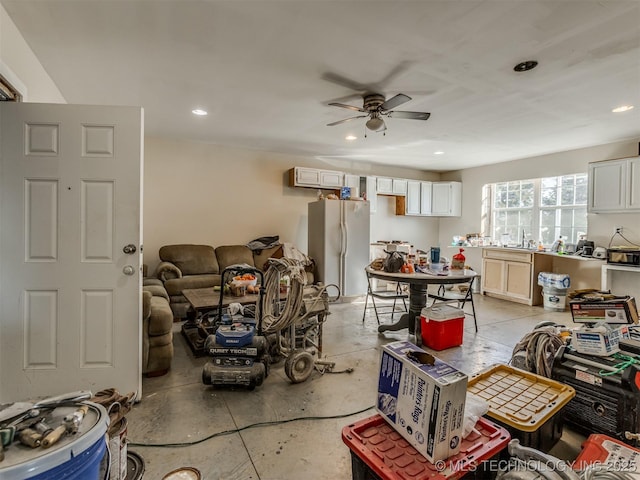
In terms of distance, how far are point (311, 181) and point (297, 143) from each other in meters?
0.85

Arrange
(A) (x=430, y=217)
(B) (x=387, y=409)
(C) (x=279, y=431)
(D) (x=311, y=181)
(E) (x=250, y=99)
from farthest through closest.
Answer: (A) (x=430, y=217), (D) (x=311, y=181), (E) (x=250, y=99), (C) (x=279, y=431), (B) (x=387, y=409)

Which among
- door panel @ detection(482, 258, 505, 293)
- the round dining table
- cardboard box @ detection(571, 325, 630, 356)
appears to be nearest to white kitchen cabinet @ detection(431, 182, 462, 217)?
door panel @ detection(482, 258, 505, 293)

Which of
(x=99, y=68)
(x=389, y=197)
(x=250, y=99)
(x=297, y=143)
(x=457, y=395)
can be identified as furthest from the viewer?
(x=389, y=197)

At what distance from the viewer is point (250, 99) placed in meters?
3.40

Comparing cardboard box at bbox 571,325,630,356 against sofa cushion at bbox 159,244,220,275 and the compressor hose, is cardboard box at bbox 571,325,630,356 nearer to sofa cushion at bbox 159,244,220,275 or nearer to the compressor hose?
the compressor hose

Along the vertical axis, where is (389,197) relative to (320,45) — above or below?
below

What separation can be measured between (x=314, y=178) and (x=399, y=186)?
201 cm

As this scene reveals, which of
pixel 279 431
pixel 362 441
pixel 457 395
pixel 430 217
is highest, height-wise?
pixel 430 217

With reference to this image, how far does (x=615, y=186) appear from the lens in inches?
180

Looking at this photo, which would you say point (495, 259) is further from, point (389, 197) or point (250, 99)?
point (250, 99)

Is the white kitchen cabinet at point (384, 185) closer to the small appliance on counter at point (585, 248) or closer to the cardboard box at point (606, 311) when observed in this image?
the small appliance on counter at point (585, 248)

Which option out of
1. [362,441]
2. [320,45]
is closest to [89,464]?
[362,441]

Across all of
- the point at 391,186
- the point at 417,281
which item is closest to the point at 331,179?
the point at 391,186

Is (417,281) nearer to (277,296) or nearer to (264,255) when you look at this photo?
(277,296)
